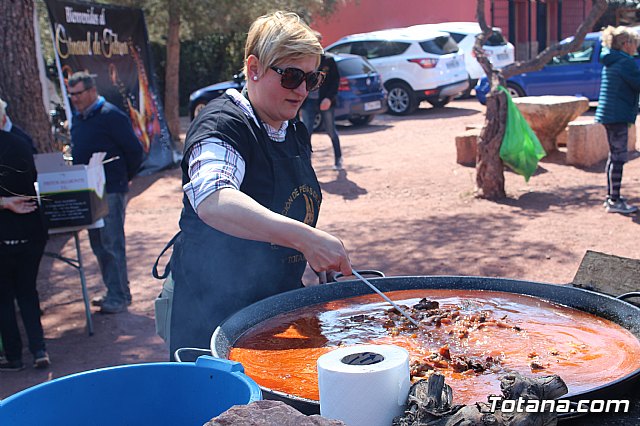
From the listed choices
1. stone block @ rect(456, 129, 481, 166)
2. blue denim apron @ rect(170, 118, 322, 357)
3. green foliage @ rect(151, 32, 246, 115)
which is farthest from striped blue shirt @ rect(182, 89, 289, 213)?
green foliage @ rect(151, 32, 246, 115)

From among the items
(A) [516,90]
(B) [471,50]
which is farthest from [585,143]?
(B) [471,50]

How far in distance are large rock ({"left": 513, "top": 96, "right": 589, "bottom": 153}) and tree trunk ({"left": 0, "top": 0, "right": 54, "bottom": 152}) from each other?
748 centimetres

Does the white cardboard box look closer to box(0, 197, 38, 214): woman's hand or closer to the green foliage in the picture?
box(0, 197, 38, 214): woman's hand

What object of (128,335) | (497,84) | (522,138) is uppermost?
(497,84)

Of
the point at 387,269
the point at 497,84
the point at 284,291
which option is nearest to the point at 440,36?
the point at 497,84

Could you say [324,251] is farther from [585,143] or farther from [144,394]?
[585,143]

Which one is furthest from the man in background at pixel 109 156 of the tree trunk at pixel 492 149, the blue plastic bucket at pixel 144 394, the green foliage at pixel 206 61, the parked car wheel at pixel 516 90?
the green foliage at pixel 206 61

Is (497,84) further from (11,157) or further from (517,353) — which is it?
(517,353)

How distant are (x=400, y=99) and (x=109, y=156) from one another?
13.8 metres

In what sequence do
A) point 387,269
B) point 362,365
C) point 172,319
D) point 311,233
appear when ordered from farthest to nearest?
1. point 387,269
2. point 172,319
3. point 311,233
4. point 362,365

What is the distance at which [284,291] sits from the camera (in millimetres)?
3018

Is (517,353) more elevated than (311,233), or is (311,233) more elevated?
(311,233)

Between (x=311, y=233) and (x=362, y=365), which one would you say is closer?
(x=362, y=365)

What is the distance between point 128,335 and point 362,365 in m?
5.25
